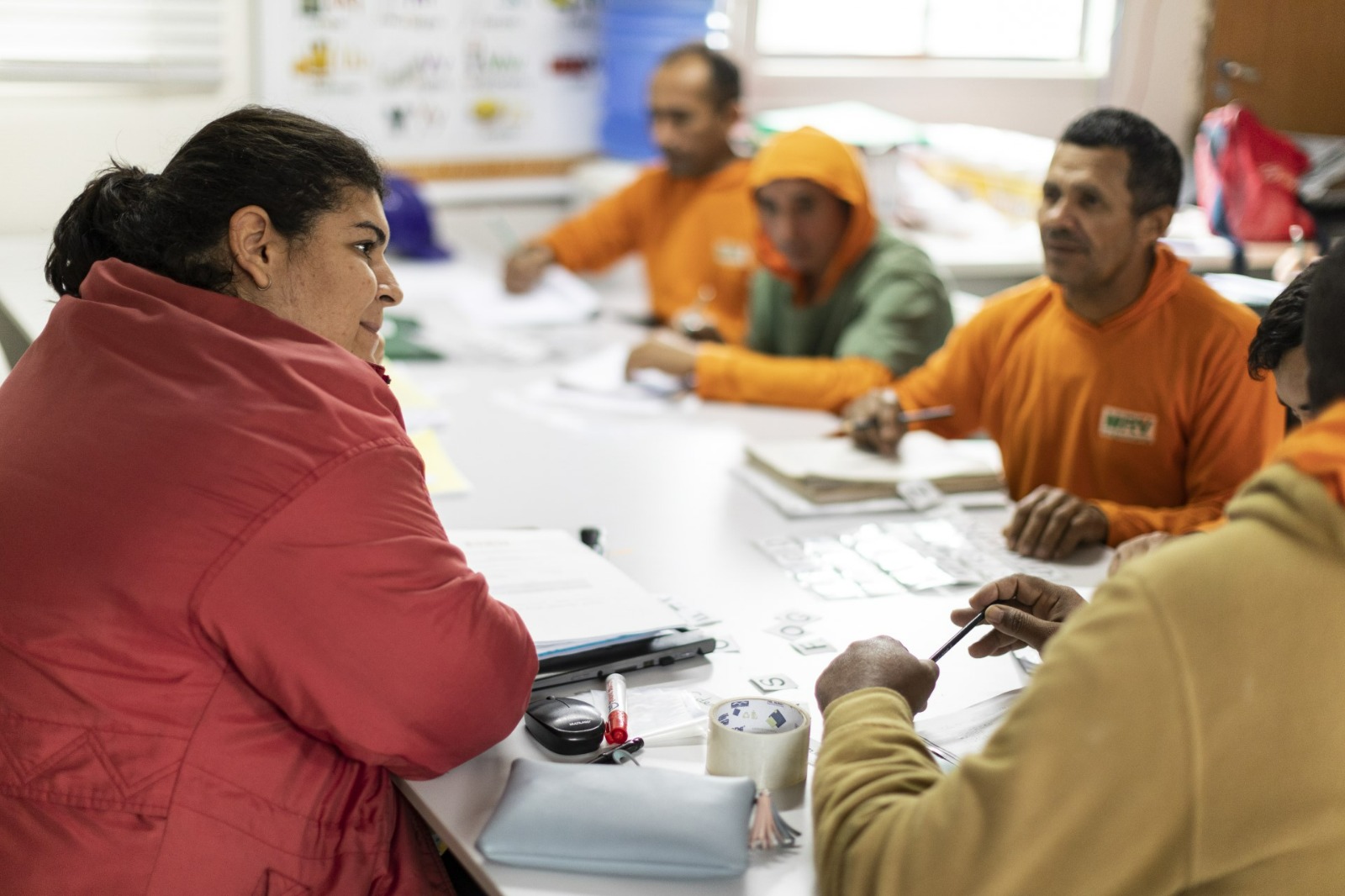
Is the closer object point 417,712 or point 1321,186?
point 417,712

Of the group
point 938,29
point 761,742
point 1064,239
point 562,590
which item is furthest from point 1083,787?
point 938,29

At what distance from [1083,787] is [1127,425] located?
1281 mm

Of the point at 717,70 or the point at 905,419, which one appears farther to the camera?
the point at 717,70

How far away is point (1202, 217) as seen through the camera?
3963 millimetres

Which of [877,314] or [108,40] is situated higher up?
[108,40]

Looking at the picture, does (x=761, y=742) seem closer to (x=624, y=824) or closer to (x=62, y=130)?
(x=624, y=824)

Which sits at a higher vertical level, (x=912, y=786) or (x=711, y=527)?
(x=912, y=786)

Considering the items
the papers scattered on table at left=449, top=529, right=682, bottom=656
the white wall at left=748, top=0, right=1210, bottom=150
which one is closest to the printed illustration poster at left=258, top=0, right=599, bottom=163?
the white wall at left=748, top=0, right=1210, bottom=150

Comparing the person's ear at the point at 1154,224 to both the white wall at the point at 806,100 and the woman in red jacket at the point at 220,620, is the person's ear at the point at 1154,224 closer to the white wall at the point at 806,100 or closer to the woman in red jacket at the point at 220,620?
the woman in red jacket at the point at 220,620

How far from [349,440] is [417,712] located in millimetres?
231

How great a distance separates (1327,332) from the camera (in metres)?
0.83

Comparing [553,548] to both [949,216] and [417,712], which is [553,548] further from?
[949,216]

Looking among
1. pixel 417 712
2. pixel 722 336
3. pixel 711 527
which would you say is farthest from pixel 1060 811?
pixel 722 336

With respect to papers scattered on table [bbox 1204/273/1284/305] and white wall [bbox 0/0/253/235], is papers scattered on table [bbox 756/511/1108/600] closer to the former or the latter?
papers scattered on table [bbox 1204/273/1284/305]
